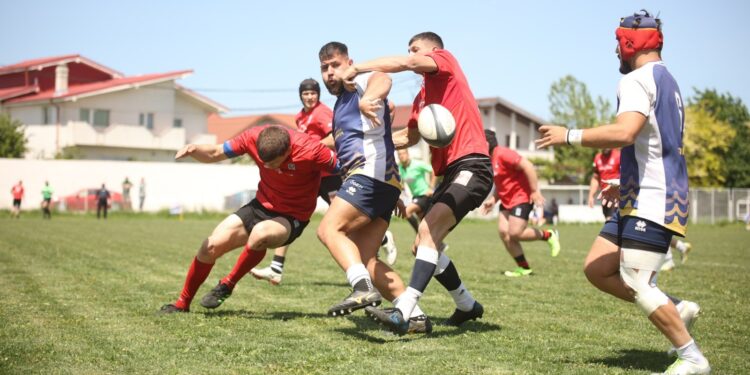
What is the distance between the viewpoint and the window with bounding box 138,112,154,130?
55000mm

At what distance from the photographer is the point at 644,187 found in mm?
5152

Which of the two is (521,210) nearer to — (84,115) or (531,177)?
(531,177)

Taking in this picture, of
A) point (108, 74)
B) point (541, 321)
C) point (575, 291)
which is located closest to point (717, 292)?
point (575, 291)

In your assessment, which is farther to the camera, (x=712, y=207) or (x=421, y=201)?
(x=712, y=207)

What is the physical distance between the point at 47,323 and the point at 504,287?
5.77 metres

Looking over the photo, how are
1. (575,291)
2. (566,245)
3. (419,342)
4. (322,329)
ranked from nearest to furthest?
(419,342), (322,329), (575,291), (566,245)

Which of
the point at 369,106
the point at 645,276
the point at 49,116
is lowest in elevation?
the point at 645,276

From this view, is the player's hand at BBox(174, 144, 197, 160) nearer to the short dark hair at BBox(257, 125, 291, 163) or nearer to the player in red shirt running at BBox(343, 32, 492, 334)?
the short dark hair at BBox(257, 125, 291, 163)

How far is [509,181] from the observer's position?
12688mm

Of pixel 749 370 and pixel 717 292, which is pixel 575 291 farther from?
pixel 749 370

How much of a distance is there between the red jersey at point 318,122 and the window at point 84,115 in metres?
45.7

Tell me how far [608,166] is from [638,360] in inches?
352

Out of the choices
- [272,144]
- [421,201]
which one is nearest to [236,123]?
[421,201]

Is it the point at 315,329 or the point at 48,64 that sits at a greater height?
the point at 48,64
